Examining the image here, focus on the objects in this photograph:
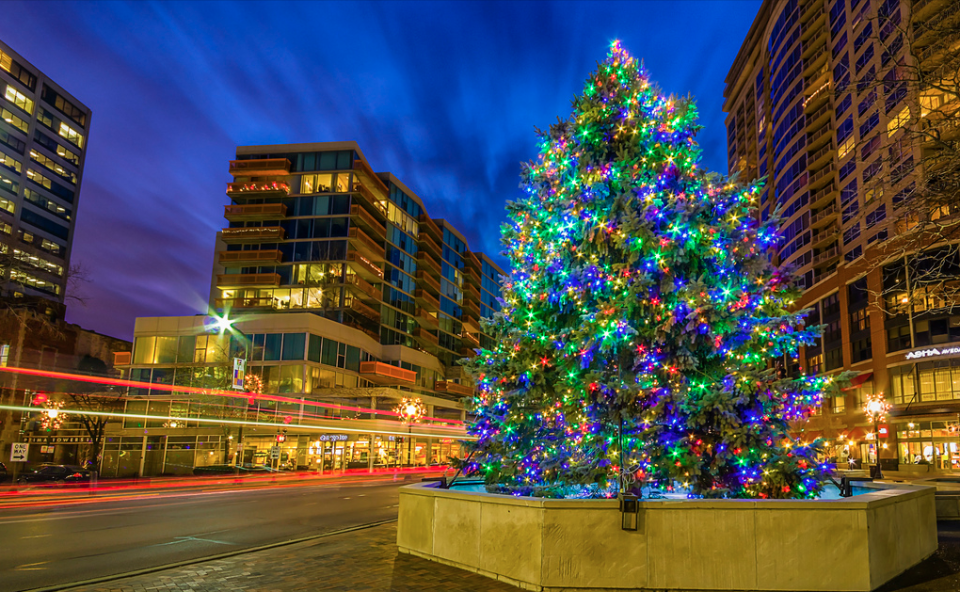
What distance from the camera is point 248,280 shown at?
218 ft

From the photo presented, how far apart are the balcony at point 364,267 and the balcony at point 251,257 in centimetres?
773

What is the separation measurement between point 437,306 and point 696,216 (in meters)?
77.1

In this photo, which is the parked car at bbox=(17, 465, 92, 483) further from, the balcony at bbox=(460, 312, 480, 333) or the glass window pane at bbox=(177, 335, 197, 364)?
the balcony at bbox=(460, 312, 480, 333)

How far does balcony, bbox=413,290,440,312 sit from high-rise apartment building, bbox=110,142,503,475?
187 millimetres

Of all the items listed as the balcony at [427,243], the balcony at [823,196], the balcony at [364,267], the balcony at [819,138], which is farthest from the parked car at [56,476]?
the balcony at [819,138]

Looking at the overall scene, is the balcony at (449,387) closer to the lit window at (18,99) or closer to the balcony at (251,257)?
the balcony at (251,257)

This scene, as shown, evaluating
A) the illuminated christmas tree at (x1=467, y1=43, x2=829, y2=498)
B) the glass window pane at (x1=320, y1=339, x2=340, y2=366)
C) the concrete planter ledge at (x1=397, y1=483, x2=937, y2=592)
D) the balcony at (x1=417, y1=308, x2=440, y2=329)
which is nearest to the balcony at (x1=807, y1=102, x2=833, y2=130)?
the balcony at (x1=417, y1=308, x2=440, y2=329)

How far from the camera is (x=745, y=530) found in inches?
296

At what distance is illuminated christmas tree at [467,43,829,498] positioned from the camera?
358 inches

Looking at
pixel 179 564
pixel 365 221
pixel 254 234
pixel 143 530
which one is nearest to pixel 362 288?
pixel 365 221

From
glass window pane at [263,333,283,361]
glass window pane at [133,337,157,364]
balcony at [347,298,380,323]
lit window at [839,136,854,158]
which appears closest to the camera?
glass window pane at [263,333,283,361]

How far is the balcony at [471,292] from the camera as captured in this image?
325 feet

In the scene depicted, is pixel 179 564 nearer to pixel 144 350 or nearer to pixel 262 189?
pixel 144 350

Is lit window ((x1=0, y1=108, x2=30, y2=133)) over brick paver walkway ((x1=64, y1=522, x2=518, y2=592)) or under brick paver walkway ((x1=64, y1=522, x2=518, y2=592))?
over
